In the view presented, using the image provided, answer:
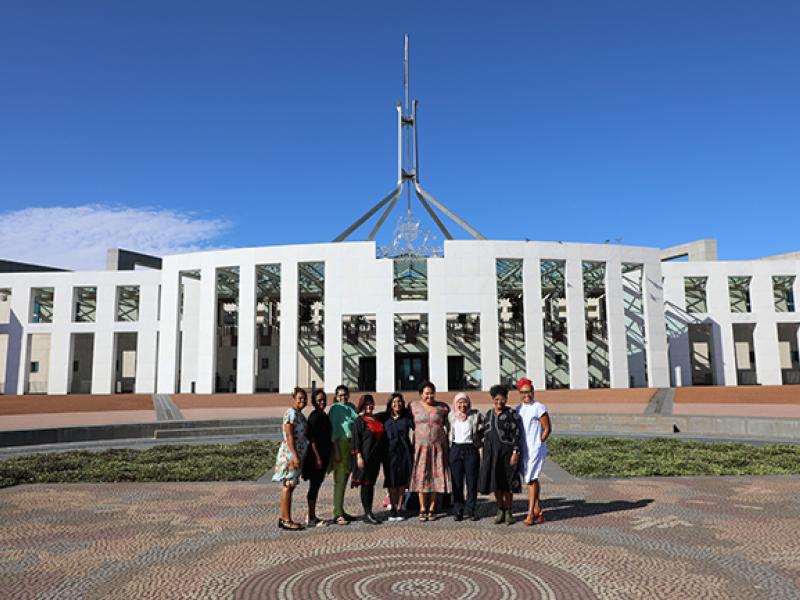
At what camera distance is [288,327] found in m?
34.6

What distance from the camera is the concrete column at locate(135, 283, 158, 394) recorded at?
131 feet

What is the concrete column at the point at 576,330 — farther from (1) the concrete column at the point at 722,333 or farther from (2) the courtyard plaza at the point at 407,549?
(2) the courtyard plaza at the point at 407,549

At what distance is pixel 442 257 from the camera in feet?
114

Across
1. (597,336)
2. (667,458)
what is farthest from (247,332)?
(667,458)

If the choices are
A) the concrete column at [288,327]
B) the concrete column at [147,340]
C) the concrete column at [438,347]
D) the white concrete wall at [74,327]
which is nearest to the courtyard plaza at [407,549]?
the concrete column at [438,347]

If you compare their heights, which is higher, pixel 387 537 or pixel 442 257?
pixel 442 257

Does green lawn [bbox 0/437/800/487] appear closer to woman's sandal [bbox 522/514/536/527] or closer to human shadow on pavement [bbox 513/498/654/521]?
human shadow on pavement [bbox 513/498/654/521]

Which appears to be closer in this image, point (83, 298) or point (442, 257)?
point (442, 257)


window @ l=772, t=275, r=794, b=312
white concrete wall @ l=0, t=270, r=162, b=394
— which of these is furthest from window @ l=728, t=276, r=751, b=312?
white concrete wall @ l=0, t=270, r=162, b=394

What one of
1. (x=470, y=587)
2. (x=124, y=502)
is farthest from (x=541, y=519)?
(x=124, y=502)

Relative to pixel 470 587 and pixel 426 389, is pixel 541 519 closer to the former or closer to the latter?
pixel 426 389

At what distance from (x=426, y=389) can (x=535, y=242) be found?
2999cm

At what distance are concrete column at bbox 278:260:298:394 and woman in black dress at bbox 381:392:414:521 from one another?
2826cm

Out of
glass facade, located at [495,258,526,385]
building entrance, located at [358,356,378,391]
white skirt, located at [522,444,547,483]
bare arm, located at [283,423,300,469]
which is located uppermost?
glass facade, located at [495,258,526,385]
